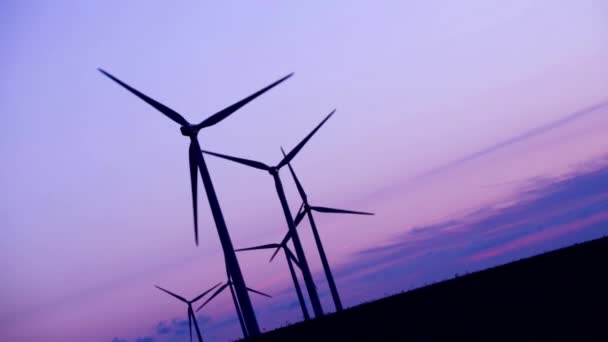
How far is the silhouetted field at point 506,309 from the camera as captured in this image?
2084 centimetres

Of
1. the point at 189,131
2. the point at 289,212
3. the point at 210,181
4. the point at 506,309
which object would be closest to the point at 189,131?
the point at 189,131

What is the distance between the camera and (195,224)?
152 feet

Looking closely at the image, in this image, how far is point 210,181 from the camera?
1671 inches

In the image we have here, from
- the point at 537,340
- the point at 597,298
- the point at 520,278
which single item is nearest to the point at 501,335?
the point at 537,340

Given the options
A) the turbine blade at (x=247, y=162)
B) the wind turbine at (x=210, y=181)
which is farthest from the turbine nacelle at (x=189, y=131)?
the turbine blade at (x=247, y=162)

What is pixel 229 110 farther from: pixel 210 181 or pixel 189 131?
pixel 210 181

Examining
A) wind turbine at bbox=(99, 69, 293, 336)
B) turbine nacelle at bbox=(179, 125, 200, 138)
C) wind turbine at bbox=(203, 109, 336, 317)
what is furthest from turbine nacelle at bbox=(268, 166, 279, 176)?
turbine nacelle at bbox=(179, 125, 200, 138)

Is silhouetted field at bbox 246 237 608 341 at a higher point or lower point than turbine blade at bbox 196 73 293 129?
lower

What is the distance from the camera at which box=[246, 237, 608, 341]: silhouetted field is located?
20.8 metres

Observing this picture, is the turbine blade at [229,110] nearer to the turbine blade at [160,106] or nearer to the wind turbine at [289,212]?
the turbine blade at [160,106]

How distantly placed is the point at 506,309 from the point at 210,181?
23.6 metres

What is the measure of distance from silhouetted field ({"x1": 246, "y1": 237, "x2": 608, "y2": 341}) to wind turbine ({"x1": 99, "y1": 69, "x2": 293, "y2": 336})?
3684 millimetres

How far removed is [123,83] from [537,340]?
33277 mm

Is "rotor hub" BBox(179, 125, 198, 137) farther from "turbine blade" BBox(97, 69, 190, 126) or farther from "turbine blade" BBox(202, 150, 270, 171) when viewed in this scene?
"turbine blade" BBox(202, 150, 270, 171)
